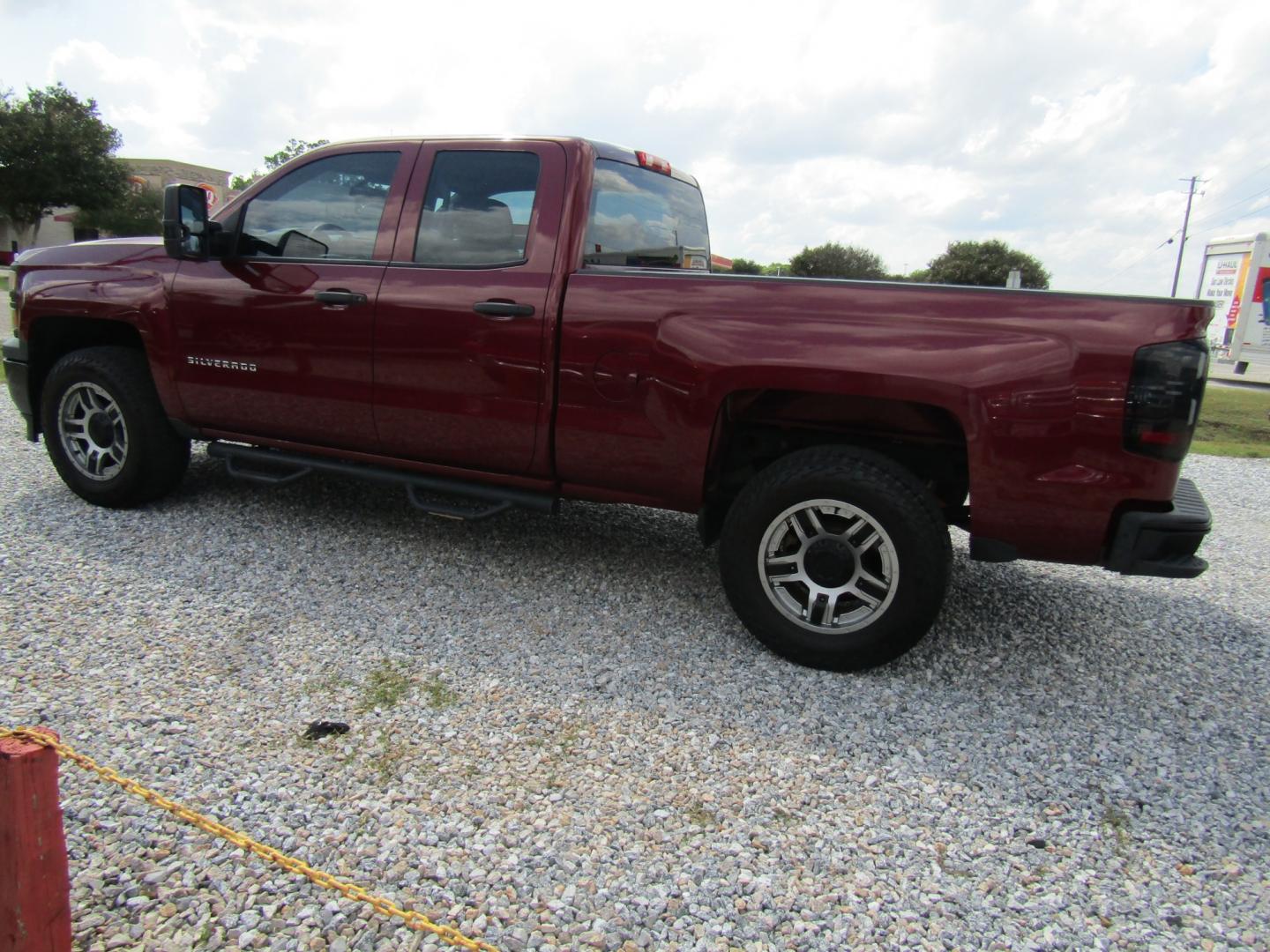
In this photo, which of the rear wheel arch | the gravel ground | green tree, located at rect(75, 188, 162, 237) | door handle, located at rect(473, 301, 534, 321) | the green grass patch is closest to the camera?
the gravel ground

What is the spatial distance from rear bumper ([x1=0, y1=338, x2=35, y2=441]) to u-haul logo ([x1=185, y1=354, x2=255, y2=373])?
3.94 feet

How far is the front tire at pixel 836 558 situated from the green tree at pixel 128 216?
50.7 meters

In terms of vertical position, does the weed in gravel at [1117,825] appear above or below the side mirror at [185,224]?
below

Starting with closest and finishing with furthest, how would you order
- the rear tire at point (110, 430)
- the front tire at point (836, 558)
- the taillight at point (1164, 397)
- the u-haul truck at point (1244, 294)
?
1. the taillight at point (1164, 397)
2. the front tire at point (836, 558)
3. the rear tire at point (110, 430)
4. the u-haul truck at point (1244, 294)

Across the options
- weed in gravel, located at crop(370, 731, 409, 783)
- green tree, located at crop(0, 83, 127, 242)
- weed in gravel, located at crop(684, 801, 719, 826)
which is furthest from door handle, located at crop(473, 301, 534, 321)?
green tree, located at crop(0, 83, 127, 242)

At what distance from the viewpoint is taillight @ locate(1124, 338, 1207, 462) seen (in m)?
2.60

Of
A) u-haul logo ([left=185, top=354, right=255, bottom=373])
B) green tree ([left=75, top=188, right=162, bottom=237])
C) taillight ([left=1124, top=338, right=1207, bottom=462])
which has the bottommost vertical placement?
u-haul logo ([left=185, top=354, right=255, bottom=373])

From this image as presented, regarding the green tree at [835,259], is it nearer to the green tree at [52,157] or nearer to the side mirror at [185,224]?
the side mirror at [185,224]

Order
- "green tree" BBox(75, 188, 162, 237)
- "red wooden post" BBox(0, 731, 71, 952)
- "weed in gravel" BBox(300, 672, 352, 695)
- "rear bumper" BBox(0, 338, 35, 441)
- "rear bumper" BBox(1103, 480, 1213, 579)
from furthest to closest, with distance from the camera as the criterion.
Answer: "green tree" BBox(75, 188, 162, 237), "rear bumper" BBox(0, 338, 35, 441), "weed in gravel" BBox(300, 672, 352, 695), "rear bumper" BBox(1103, 480, 1213, 579), "red wooden post" BBox(0, 731, 71, 952)

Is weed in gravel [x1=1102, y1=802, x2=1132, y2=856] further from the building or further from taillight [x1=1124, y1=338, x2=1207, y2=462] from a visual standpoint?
the building

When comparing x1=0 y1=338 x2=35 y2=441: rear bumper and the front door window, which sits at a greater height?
the front door window

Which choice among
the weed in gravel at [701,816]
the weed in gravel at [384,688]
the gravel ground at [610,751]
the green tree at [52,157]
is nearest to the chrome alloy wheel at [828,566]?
the gravel ground at [610,751]

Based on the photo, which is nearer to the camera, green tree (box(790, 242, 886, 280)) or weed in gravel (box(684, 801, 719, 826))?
weed in gravel (box(684, 801, 719, 826))

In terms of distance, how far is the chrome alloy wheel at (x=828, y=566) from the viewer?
304 cm
